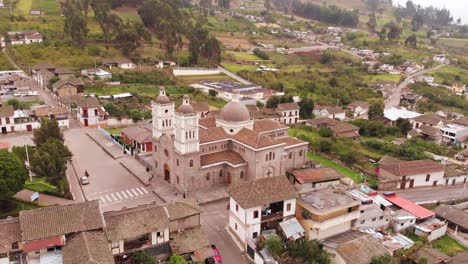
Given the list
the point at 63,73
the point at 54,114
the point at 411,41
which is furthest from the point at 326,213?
the point at 411,41

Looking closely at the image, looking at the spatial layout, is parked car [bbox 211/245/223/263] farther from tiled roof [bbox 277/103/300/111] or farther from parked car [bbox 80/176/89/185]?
tiled roof [bbox 277/103/300/111]

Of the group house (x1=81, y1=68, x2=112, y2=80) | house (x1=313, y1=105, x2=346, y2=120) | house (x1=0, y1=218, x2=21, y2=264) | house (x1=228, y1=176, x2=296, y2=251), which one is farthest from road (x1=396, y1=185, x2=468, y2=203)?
house (x1=81, y1=68, x2=112, y2=80)

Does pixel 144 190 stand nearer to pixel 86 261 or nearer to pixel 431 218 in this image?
pixel 86 261

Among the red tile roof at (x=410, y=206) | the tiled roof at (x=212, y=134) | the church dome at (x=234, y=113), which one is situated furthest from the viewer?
the church dome at (x=234, y=113)

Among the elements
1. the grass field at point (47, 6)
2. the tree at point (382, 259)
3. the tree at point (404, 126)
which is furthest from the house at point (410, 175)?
the grass field at point (47, 6)

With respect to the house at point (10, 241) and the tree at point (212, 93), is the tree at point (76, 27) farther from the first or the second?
the house at point (10, 241)

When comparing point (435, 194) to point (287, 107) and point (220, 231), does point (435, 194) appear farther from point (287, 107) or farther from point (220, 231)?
point (287, 107)

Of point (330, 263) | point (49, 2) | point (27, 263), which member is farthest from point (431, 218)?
point (49, 2)
